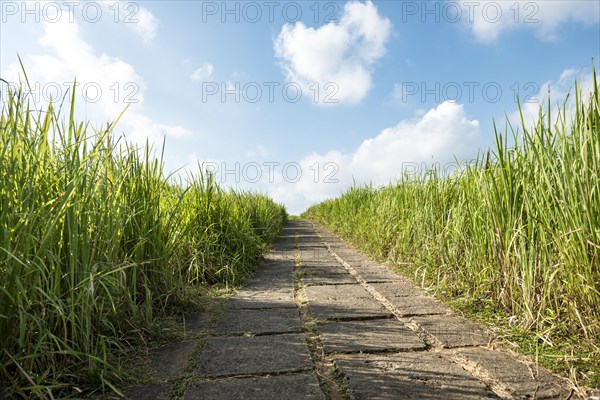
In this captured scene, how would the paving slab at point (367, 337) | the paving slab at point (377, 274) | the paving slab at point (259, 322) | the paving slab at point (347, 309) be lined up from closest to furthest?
the paving slab at point (367, 337) → the paving slab at point (259, 322) → the paving slab at point (347, 309) → the paving slab at point (377, 274)

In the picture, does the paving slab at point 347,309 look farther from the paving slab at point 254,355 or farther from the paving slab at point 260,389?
the paving slab at point 260,389

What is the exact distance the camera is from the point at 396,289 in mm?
3012

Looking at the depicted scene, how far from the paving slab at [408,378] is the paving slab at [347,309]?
1.94 feet

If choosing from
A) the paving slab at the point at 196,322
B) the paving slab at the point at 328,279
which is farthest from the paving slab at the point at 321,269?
the paving slab at the point at 196,322

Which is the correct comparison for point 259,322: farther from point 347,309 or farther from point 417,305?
point 417,305

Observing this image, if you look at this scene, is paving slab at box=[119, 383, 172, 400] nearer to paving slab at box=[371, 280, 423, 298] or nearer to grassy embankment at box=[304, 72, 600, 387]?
grassy embankment at box=[304, 72, 600, 387]

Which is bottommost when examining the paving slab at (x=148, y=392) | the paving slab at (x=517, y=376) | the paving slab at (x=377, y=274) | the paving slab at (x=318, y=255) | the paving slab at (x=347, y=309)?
the paving slab at (x=148, y=392)

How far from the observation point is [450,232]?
2.89 m

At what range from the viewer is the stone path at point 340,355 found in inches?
54.3

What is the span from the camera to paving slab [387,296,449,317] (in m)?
2.38

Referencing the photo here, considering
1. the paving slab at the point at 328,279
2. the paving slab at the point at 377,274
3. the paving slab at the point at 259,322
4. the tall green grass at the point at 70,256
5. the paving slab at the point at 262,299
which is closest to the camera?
the tall green grass at the point at 70,256

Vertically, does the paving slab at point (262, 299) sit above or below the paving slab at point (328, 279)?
below

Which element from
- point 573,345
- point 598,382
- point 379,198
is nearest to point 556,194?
point 573,345

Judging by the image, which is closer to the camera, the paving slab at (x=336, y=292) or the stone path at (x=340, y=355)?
the stone path at (x=340, y=355)
